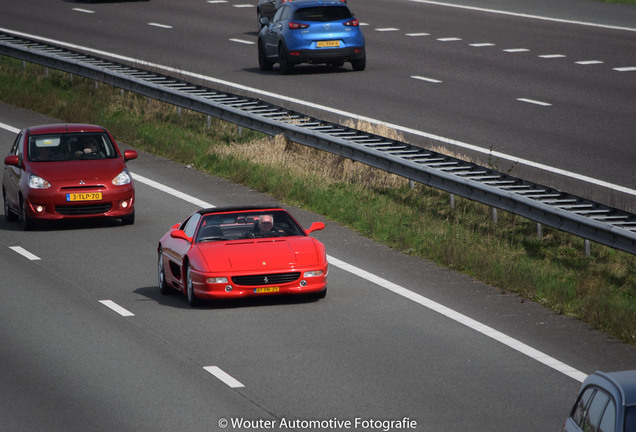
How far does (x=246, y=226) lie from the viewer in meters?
15.1

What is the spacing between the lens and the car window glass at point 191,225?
15086 mm

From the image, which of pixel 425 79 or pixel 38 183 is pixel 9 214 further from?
pixel 425 79

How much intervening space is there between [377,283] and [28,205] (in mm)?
6806

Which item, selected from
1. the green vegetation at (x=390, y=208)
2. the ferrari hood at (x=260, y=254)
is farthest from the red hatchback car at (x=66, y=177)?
the ferrari hood at (x=260, y=254)

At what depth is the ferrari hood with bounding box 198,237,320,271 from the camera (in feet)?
46.2

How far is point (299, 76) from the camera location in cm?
3394

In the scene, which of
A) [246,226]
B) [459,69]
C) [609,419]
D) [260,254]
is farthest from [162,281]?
[459,69]

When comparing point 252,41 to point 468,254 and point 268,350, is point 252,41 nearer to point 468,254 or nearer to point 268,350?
point 468,254

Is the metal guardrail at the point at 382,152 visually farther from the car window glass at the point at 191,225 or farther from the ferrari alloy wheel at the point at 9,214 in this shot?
the ferrari alloy wheel at the point at 9,214

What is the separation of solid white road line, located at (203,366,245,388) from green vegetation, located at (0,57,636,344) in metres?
4.08

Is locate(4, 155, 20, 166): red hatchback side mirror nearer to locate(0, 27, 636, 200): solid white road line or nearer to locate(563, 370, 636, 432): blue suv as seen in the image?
locate(0, 27, 636, 200): solid white road line

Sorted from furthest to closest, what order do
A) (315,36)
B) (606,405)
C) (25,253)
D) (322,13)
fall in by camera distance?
(322,13)
(315,36)
(25,253)
(606,405)

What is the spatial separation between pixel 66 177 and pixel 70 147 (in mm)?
998

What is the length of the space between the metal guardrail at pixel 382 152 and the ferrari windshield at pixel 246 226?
137 inches
